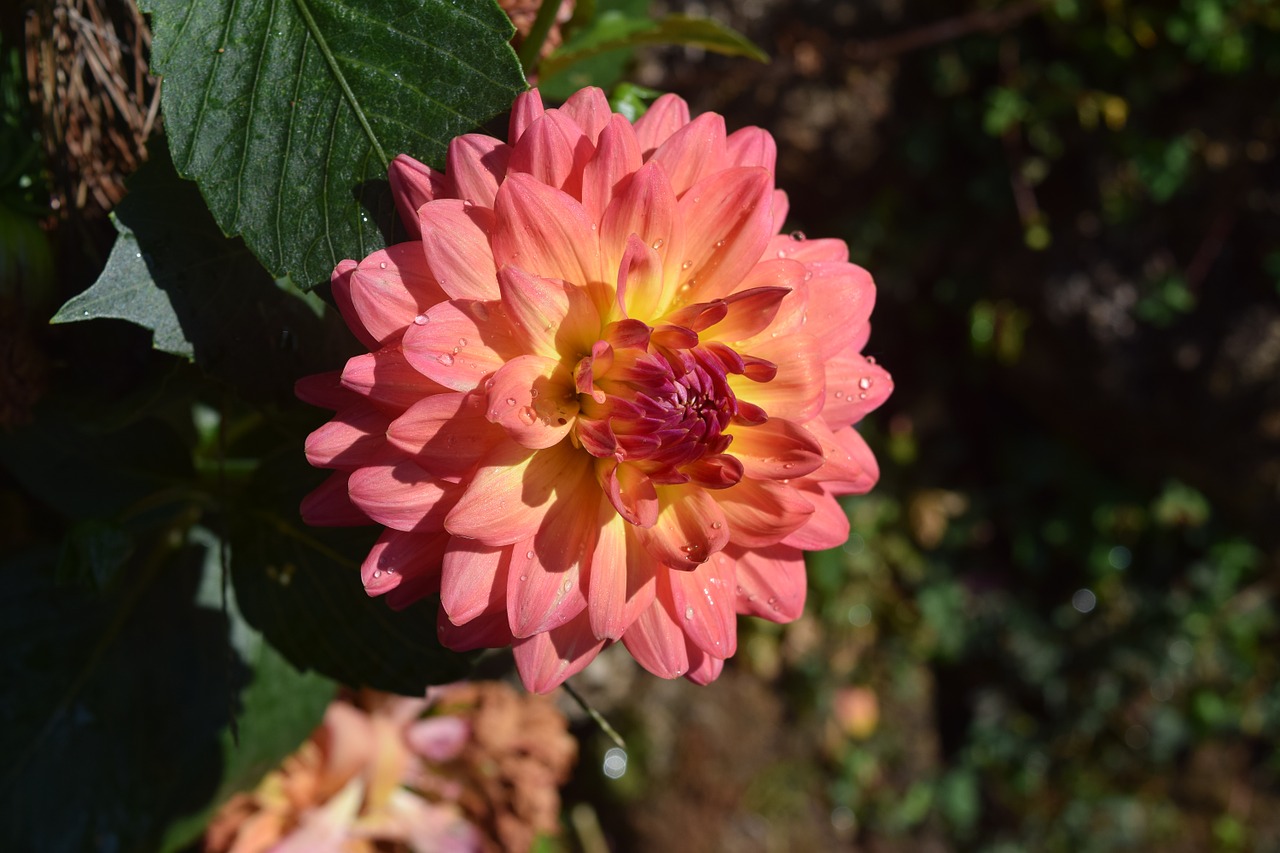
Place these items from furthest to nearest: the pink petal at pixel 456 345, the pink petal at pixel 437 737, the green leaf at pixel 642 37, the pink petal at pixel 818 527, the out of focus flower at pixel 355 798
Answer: the pink petal at pixel 437 737
the out of focus flower at pixel 355 798
the green leaf at pixel 642 37
the pink petal at pixel 818 527
the pink petal at pixel 456 345

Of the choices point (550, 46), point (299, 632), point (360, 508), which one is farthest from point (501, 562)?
point (550, 46)

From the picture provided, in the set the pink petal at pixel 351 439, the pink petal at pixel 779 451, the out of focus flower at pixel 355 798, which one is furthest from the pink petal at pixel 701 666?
the out of focus flower at pixel 355 798

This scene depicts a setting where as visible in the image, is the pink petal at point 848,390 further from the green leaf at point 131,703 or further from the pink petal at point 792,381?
the green leaf at point 131,703

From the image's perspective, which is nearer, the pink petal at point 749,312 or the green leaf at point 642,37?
the pink petal at point 749,312

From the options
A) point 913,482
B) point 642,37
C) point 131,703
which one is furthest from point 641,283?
point 913,482

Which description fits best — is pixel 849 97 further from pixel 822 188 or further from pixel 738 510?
pixel 738 510

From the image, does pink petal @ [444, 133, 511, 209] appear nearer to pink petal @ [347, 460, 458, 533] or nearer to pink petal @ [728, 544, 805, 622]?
pink petal @ [347, 460, 458, 533]
